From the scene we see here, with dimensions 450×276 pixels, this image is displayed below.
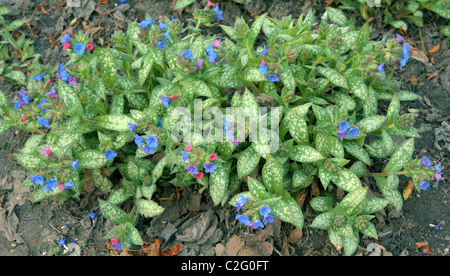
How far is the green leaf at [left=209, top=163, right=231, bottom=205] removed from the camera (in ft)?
10.7

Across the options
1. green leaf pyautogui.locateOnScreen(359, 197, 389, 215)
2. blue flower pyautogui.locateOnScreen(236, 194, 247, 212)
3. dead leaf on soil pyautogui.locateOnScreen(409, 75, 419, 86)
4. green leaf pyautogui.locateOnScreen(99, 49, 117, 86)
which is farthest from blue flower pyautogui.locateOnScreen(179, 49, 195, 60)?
dead leaf on soil pyautogui.locateOnScreen(409, 75, 419, 86)

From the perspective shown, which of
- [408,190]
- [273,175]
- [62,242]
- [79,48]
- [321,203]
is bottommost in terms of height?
[62,242]

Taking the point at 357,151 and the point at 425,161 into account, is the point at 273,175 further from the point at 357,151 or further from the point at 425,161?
the point at 425,161

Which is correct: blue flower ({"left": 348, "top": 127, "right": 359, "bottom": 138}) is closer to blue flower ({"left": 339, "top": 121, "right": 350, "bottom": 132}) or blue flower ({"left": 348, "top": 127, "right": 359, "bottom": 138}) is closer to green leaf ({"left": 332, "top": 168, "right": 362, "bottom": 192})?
blue flower ({"left": 339, "top": 121, "right": 350, "bottom": 132})

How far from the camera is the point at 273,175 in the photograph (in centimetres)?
318

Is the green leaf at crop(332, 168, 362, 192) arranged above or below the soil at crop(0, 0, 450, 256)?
above

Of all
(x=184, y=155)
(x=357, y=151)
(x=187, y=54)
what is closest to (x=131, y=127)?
(x=184, y=155)

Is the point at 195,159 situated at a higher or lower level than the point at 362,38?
lower

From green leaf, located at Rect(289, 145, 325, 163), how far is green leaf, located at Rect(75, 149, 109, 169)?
1642mm

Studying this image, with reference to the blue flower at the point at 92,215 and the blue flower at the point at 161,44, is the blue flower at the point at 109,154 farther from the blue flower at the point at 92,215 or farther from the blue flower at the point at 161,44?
the blue flower at the point at 161,44

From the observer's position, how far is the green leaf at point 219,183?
3264 mm

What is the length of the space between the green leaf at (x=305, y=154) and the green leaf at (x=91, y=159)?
1642mm

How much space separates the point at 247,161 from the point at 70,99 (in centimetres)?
159
